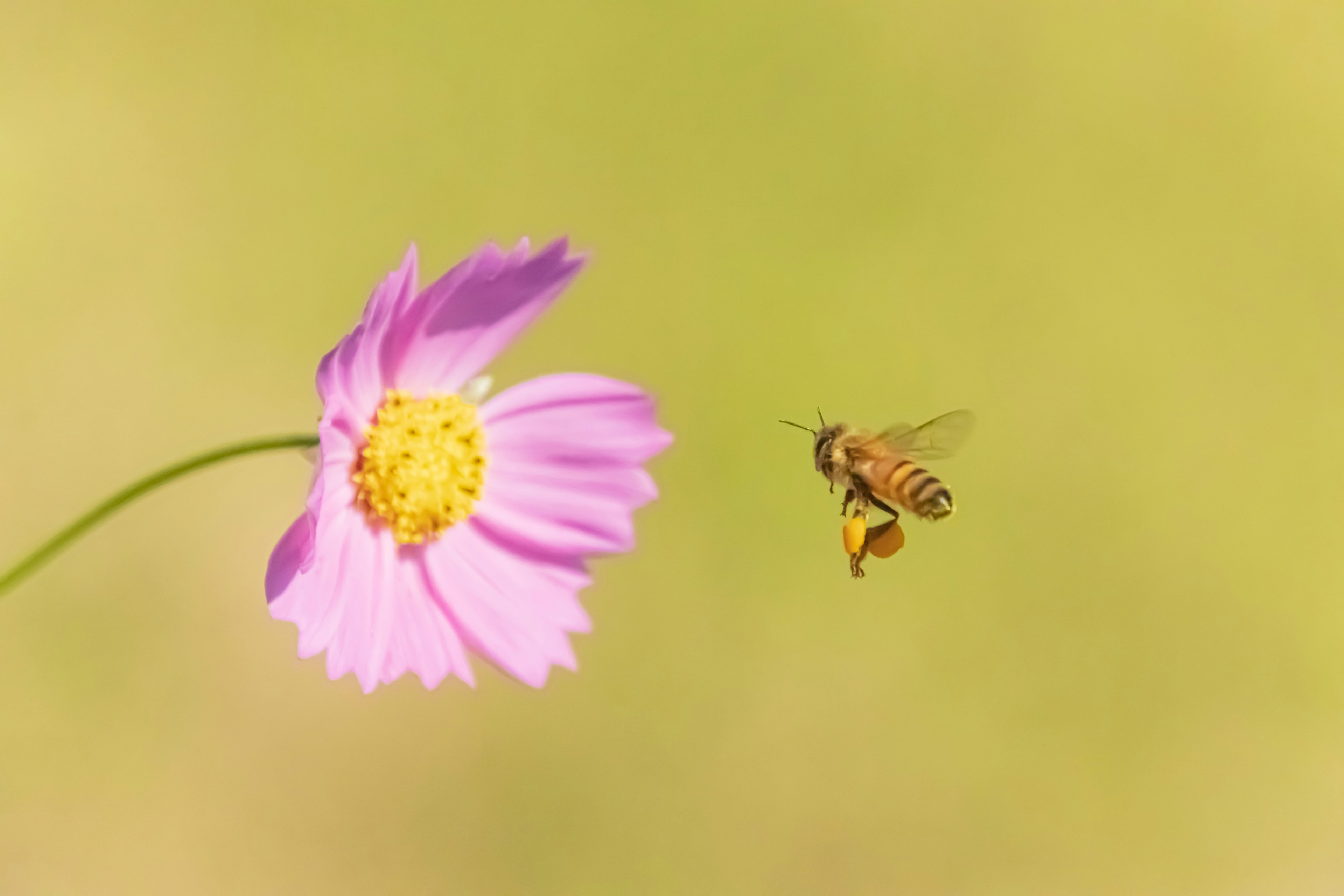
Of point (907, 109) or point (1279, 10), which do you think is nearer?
point (907, 109)

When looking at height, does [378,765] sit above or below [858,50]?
below

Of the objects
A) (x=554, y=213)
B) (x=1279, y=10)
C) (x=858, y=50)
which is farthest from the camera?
(x=1279, y=10)

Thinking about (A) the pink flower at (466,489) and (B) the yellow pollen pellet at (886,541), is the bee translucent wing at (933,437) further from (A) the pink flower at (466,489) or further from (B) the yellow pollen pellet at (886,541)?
(A) the pink flower at (466,489)

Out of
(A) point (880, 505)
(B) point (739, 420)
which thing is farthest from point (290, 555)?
(B) point (739, 420)

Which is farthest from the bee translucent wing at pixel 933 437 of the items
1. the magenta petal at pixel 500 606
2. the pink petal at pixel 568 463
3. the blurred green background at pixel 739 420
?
the blurred green background at pixel 739 420

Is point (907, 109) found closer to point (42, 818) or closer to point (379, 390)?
point (379, 390)


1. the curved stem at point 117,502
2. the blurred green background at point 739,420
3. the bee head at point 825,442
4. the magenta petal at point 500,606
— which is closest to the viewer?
the curved stem at point 117,502

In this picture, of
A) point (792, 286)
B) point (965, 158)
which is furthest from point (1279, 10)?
point (792, 286)
